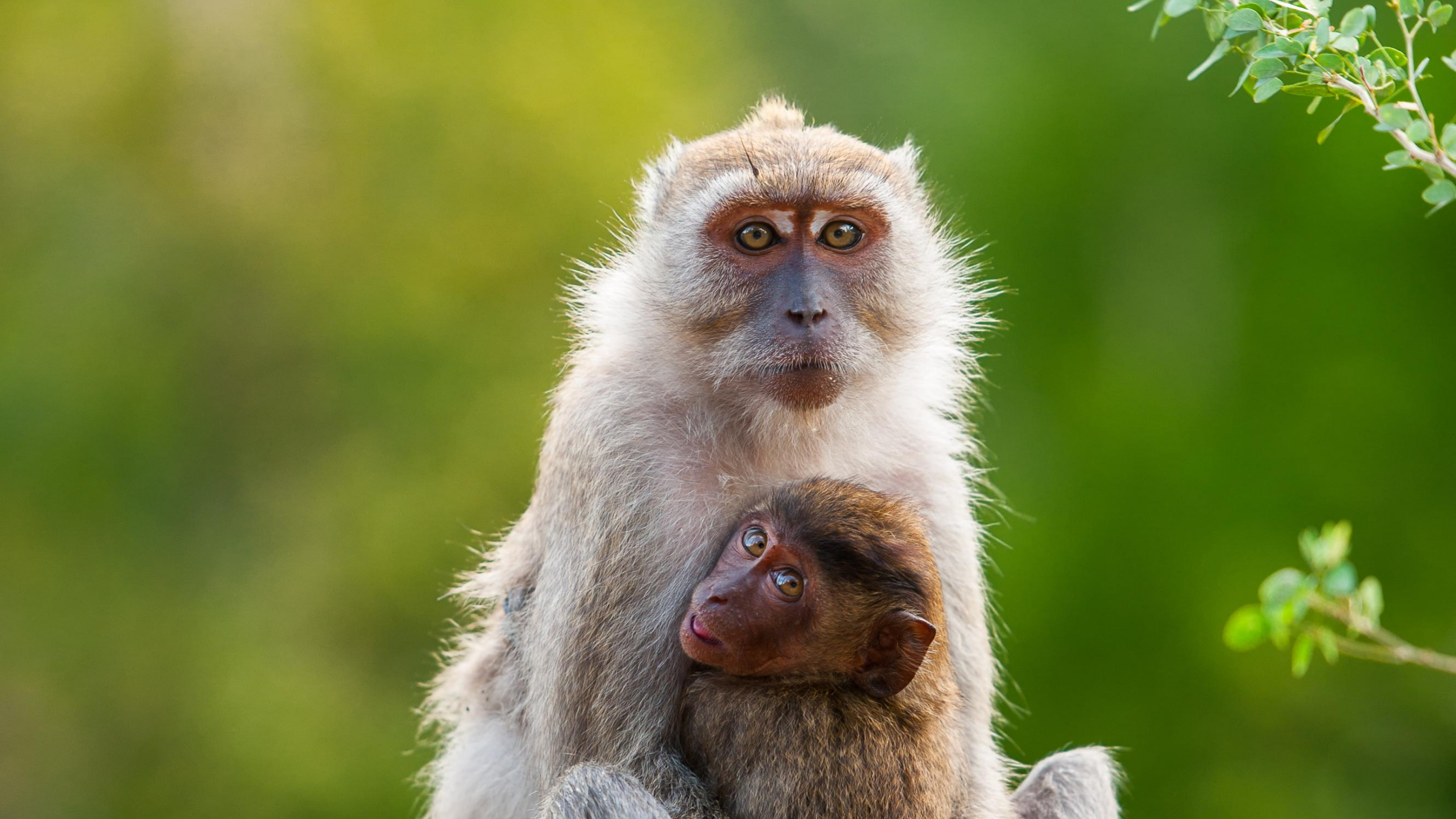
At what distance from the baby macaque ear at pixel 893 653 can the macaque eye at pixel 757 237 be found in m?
1.35

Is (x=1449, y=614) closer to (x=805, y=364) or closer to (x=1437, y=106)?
(x=1437, y=106)

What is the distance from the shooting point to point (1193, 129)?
41.5 ft

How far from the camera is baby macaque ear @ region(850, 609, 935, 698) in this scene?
4.54m

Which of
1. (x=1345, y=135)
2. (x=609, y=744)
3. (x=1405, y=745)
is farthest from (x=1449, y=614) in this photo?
(x=609, y=744)

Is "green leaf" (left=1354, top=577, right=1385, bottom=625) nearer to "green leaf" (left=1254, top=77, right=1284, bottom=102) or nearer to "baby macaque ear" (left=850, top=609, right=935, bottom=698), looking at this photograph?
"baby macaque ear" (left=850, top=609, right=935, bottom=698)

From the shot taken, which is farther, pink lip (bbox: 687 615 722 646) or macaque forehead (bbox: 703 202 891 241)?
macaque forehead (bbox: 703 202 891 241)

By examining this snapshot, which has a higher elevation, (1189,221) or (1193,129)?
(1193,129)

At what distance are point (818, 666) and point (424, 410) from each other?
7365 mm

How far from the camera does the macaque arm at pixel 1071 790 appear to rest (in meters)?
5.52

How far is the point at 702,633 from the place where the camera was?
4.52 meters

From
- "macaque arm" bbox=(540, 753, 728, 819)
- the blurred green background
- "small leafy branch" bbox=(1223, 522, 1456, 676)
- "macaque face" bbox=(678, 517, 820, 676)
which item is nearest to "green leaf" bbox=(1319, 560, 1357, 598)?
"small leafy branch" bbox=(1223, 522, 1456, 676)

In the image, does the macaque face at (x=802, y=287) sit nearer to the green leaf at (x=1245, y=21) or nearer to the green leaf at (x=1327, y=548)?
the green leaf at (x=1327, y=548)

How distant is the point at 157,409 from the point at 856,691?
8.56 metres

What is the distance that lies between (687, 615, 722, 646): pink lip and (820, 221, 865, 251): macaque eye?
1421 millimetres
